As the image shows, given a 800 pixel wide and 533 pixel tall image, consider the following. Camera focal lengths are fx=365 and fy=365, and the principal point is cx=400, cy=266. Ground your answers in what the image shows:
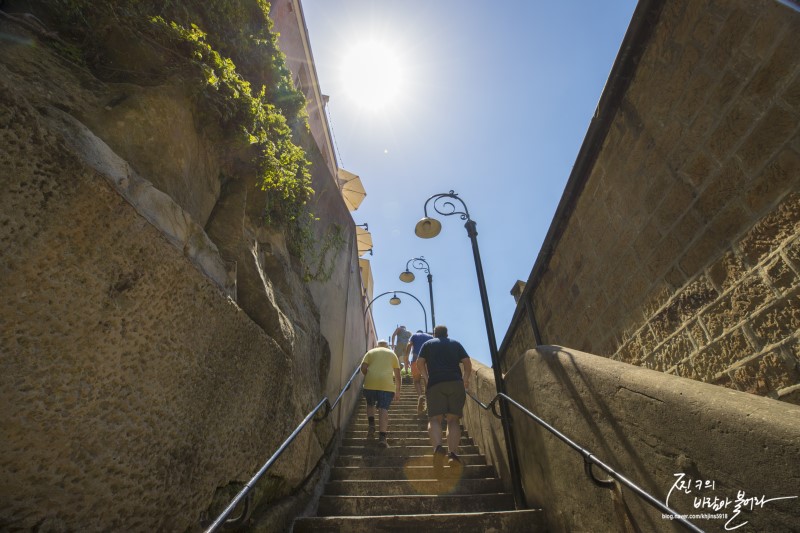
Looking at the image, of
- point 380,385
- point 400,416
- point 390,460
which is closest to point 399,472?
point 390,460

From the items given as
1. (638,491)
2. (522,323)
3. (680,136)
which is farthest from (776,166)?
(522,323)

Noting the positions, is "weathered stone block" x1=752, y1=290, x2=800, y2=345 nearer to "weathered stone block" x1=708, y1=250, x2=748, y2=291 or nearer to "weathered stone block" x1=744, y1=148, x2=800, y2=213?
"weathered stone block" x1=708, y1=250, x2=748, y2=291

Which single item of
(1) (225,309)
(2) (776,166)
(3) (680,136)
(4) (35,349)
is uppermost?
(3) (680,136)

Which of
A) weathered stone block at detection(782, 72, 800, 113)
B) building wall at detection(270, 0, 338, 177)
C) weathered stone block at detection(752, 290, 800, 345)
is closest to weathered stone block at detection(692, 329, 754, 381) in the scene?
weathered stone block at detection(752, 290, 800, 345)

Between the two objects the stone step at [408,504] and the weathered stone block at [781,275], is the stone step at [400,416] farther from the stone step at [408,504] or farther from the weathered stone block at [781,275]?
the weathered stone block at [781,275]

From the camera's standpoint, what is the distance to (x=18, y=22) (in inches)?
84.9

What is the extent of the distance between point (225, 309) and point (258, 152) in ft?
5.57

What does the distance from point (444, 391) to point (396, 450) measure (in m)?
1.25

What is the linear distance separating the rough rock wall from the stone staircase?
77 cm

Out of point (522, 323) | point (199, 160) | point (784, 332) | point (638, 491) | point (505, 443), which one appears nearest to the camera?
point (638, 491)

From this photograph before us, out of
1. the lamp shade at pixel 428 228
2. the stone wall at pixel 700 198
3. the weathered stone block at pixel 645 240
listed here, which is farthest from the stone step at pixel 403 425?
the weathered stone block at pixel 645 240

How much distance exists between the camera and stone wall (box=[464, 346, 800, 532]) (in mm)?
1235

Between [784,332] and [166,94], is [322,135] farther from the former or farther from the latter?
[784,332]

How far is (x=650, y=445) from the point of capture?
1.74m
